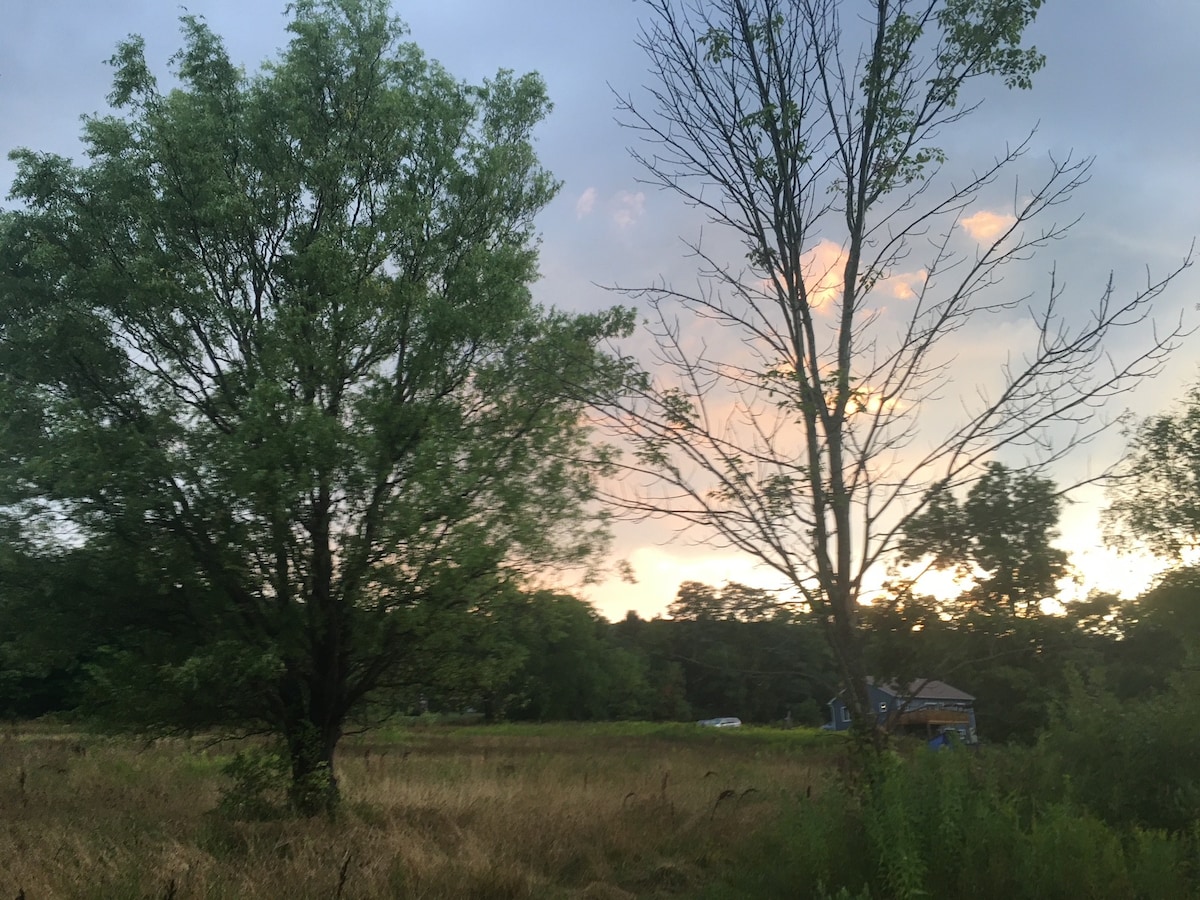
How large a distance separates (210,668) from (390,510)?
258 centimetres

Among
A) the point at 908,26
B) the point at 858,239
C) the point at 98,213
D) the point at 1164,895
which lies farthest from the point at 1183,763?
the point at 98,213

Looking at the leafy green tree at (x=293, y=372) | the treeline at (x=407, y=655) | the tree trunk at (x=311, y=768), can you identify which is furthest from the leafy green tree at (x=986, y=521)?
the tree trunk at (x=311, y=768)

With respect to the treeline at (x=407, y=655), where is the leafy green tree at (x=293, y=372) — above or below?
above

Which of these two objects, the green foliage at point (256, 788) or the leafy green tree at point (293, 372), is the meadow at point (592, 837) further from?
the leafy green tree at point (293, 372)

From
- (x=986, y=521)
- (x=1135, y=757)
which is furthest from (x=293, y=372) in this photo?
(x=1135, y=757)

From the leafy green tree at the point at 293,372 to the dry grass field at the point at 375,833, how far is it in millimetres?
1438

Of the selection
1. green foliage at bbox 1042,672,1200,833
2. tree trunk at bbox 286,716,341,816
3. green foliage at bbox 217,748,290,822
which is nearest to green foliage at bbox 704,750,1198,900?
green foliage at bbox 1042,672,1200,833

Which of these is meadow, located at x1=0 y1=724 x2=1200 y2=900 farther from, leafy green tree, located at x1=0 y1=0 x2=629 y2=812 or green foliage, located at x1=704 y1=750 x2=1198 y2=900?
leafy green tree, located at x1=0 y1=0 x2=629 y2=812

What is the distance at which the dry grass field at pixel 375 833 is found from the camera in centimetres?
698

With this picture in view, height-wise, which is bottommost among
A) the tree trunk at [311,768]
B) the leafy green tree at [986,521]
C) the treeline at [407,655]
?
the tree trunk at [311,768]

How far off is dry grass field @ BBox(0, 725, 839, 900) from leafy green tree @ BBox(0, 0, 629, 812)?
4.72 ft

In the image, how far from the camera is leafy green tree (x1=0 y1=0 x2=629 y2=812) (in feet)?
32.4

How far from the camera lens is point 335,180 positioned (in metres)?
11.8

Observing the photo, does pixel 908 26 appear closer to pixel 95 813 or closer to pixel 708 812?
pixel 708 812
